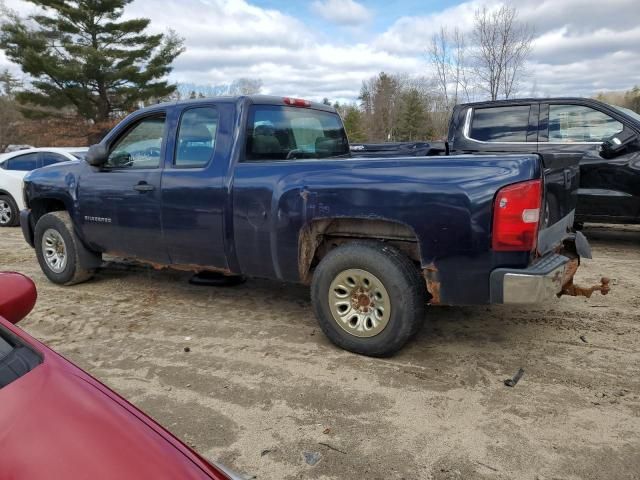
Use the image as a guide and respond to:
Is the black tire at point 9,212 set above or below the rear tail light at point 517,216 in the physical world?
below

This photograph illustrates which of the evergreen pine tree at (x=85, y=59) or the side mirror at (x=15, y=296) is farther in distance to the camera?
the evergreen pine tree at (x=85, y=59)

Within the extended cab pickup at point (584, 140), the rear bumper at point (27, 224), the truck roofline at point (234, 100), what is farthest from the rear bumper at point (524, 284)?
the rear bumper at point (27, 224)

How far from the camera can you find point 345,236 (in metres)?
3.92

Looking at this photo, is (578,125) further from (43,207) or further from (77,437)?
(77,437)

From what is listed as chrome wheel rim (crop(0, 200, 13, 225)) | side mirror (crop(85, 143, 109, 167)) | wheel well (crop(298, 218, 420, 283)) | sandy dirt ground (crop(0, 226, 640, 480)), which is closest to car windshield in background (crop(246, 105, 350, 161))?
wheel well (crop(298, 218, 420, 283))

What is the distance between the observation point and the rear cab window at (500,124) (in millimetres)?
6949

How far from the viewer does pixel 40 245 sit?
225 inches

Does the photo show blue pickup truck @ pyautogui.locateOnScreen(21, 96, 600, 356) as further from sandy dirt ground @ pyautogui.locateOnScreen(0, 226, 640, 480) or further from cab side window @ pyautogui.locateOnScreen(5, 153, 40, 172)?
cab side window @ pyautogui.locateOnScreen(5, 153, 40, 172)

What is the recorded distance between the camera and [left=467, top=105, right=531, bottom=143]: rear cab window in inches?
274

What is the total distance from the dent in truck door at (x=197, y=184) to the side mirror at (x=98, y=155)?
82cm

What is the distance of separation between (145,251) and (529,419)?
3.55 meters

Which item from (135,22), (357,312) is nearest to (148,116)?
(357,312)

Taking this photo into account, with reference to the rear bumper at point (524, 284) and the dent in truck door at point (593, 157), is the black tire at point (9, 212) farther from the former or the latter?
the rear bumper at point (524, 284)

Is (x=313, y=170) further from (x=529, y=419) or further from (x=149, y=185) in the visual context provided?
(x=529, y=419)
